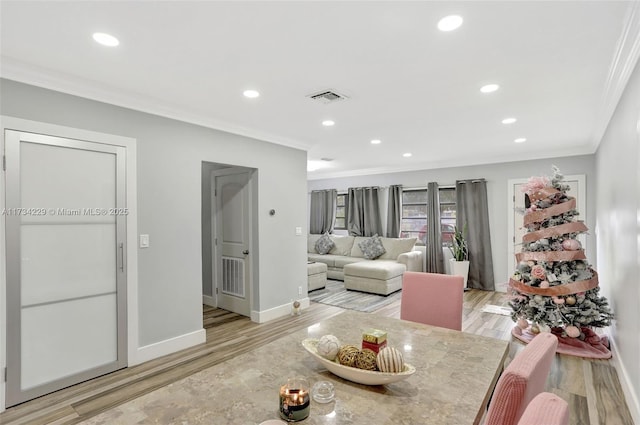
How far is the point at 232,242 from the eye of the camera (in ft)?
16.1

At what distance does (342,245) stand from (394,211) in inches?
57.5

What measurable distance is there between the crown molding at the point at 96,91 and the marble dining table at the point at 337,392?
261 centimetres

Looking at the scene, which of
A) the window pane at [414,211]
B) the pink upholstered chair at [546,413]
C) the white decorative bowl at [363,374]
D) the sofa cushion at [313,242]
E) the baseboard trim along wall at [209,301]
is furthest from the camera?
the sofa cushion at [313,242]

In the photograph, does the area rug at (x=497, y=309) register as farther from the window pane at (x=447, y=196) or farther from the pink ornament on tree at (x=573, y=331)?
the window pane at (x=447, y=196)

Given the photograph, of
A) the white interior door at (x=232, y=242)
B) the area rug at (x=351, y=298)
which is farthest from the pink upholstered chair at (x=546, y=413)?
the area rug at (x=351, y=298)

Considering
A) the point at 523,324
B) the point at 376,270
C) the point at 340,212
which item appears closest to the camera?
the point at 523,324

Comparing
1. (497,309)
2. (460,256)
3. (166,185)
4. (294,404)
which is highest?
(166,185)

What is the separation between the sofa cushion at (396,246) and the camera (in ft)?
23.0

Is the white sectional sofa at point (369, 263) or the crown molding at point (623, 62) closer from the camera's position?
the crown molding at point (623, 62)

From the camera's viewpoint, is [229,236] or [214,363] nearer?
[214,363]

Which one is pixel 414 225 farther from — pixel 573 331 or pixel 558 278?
pixel 573 331

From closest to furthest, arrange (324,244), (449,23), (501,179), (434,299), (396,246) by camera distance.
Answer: (449,23)
(434,299)
(501,179)
(396,246)
(324,244)

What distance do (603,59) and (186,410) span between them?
3.23 meters

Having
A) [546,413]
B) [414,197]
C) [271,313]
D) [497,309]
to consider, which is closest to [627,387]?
[497,309]
